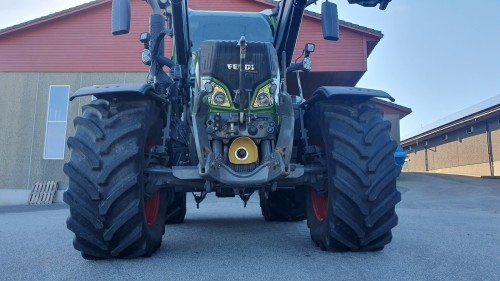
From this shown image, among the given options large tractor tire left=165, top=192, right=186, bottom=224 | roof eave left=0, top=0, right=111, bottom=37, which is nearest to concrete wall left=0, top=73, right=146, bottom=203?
roof eave left=0, top=0, right=111, bottom=37

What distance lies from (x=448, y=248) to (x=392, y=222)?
2.99 ft

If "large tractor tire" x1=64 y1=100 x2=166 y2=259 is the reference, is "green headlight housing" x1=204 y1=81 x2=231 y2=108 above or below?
above

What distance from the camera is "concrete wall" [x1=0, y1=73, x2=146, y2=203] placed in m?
15.9

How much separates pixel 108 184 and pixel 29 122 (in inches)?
567

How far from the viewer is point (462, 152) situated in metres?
28.4

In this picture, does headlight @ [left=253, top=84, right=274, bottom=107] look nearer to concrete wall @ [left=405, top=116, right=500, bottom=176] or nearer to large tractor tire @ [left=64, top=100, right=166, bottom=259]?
large tractor tire @ [left=64, top=100, right=166, bottom=259]

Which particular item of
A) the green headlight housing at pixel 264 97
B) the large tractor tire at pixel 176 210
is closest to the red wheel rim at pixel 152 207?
the green headlight housing at pixel 264 97

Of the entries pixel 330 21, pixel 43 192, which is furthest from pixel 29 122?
pixel 330 21

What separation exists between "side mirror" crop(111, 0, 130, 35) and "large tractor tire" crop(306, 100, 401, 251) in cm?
199

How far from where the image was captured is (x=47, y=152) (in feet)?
52.5

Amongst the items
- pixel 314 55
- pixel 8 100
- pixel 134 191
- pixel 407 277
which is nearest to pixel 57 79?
pixel 8 100

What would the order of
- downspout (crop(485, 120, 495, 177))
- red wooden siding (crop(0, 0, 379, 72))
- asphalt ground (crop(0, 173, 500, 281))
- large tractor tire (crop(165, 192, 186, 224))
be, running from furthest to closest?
downspout (crop(485, 120, 495, 177))
red wooden siding (crop(0, 0, 379, 72))
large tractor tire (crop(165, 192, 186, 224))
asphalt ground (crop(0, 173, 500, 281))

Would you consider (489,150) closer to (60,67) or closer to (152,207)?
(60,67)

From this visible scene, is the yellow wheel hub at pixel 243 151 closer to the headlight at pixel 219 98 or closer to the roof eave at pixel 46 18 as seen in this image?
the headlight at pixel 219 98
